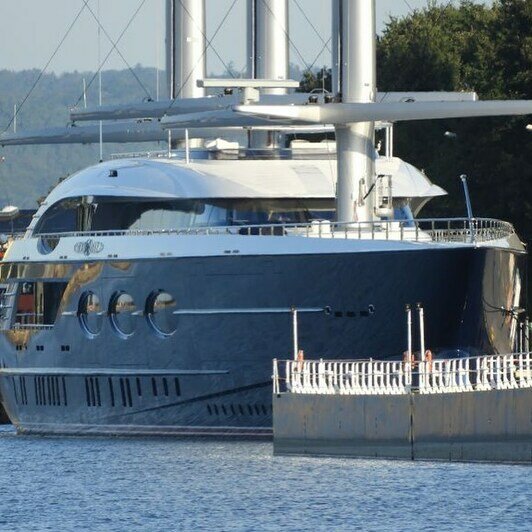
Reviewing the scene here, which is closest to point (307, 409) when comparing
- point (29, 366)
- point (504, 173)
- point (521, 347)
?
point (521, 347)

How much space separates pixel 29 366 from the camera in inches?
2783

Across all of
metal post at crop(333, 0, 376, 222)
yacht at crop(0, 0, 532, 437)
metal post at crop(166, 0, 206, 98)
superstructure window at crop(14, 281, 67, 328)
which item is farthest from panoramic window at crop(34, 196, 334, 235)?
metal post at crop(166, 0, 206, 98)

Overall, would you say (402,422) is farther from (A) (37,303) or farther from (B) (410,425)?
(A) (37,303)

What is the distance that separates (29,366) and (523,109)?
16.2 meters

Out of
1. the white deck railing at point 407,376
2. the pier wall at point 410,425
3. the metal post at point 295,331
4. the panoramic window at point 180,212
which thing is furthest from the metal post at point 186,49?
the pier wall at point 410,425

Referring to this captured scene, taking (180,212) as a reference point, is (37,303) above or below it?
below

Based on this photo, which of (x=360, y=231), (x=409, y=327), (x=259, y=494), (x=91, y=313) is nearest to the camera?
(x=259, y=494)

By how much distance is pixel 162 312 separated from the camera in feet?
210

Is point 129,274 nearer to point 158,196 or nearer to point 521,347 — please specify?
point 158,196

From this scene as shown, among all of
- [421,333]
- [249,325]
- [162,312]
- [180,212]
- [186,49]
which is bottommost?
[421,333]

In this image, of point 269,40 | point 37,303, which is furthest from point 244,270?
point 269,40

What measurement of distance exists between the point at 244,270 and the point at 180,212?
3524mm

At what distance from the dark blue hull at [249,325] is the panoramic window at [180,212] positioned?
1.24 metres

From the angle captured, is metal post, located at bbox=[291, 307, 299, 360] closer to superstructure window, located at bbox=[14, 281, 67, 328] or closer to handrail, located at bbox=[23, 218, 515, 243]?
handrail, located at bbox=[23, 218, 515, 243]
